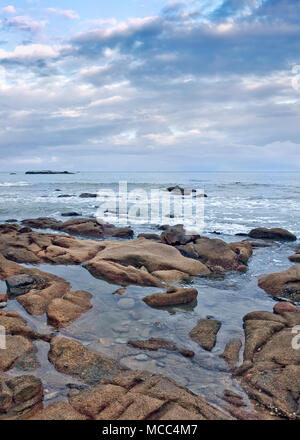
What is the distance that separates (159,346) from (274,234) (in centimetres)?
1430

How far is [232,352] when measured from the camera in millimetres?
7008

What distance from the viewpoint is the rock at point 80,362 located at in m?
6.12

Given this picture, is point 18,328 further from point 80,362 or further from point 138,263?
point 138,263

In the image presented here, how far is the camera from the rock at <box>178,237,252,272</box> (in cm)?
1397

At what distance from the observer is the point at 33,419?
4.84 meters

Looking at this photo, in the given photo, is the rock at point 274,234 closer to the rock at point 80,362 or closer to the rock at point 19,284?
the rock at point 19,284

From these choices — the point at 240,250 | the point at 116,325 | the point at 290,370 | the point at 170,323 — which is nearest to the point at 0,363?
the point at 116,325

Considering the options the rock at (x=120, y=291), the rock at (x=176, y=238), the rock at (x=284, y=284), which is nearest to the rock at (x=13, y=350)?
the rock at (x=120, y=291)

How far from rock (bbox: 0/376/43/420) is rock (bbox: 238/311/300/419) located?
348 centimetres

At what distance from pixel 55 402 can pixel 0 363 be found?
1.66 m

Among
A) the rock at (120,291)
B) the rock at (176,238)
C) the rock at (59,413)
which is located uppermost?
→ the rock at (176,238)

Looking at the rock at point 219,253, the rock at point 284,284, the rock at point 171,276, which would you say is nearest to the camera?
the rock at point 284,284

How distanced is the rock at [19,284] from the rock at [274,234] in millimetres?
13649

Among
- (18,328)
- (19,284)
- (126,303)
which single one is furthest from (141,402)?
(19,284)
